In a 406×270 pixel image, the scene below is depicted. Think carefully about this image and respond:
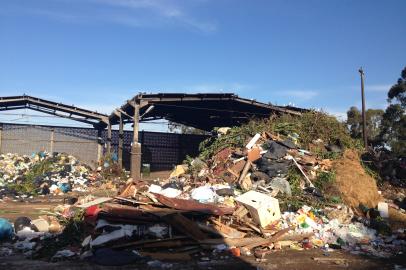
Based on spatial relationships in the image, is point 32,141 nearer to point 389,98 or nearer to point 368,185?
point 368,185

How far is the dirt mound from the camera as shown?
11.3 metres

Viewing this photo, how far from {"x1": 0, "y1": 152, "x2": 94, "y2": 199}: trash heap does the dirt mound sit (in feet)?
33.6

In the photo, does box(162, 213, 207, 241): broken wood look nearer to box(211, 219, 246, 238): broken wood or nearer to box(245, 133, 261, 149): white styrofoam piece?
box(211, 219, 246, 238): broken wood

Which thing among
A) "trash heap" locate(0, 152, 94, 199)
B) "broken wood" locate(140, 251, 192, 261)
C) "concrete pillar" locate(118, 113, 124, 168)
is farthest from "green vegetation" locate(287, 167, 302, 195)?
"concrete pillar" locate(118, 113, 124, 168)

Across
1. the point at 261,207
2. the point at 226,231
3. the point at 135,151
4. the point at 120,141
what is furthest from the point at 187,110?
the point at 226,231

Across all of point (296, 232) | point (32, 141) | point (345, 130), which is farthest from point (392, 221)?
point (32, 141)

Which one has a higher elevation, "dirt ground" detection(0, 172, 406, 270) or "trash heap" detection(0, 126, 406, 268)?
"trash heap" detection(0, 126, 406, 268)

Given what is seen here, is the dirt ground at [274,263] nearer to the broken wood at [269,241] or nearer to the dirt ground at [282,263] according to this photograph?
the dirt ground at [282,263]

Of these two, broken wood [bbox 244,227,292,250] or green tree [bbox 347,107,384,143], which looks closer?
broken wood [bbox 244,227,292,250]

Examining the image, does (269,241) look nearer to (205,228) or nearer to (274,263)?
(274,263)

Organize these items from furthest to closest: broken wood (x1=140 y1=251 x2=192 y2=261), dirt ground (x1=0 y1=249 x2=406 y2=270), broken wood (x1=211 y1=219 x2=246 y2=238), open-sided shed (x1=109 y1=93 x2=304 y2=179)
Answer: open-sided shed (x1=109 y1=93 x2=304 y2=179) → broken wood (x1=211 y1=219 x2=246 y2=238) → broken wood (x1=140 y1=251 x2=192 y2=261) → dirt ground (x1=0 y1=249 x2=406 y2=270)

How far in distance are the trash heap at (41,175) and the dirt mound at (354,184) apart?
33.6 ft

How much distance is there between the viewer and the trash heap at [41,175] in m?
16.4

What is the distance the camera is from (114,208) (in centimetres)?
826
